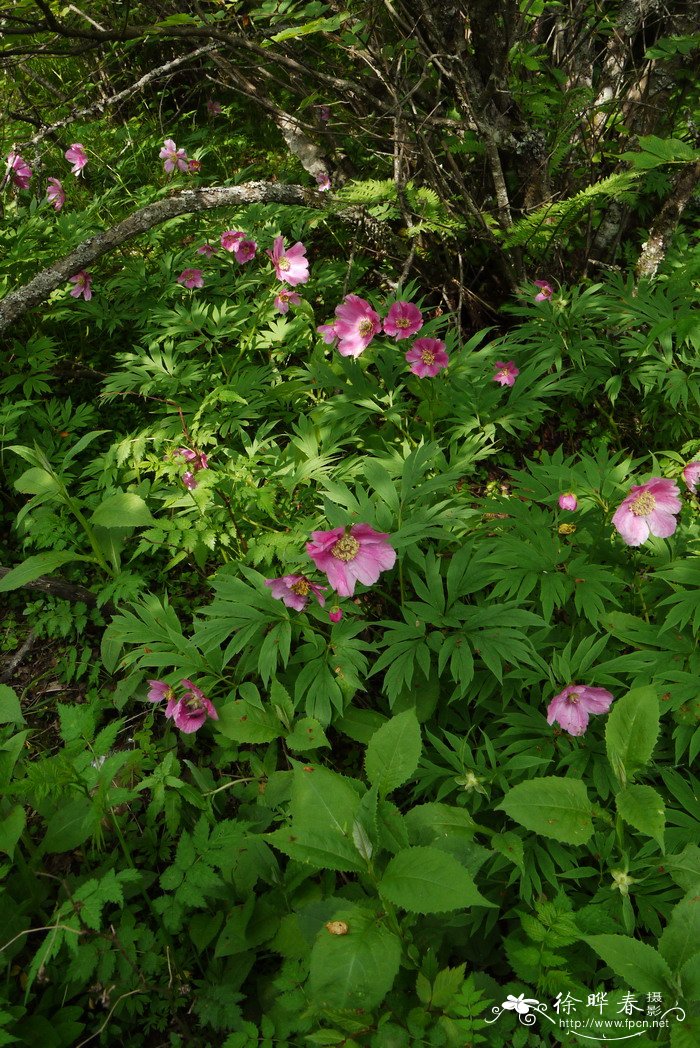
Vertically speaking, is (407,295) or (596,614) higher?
(407,295)

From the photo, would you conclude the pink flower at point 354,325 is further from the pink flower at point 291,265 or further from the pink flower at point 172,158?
the pink flower at point 172,158

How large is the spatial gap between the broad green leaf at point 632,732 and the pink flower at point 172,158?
4.26m

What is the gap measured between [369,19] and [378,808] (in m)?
3.11

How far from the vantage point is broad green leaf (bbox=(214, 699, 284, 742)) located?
1.82 metres

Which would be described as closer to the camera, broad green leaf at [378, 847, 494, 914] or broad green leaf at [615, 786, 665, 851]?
broad green leaf at [378, 847, 494, 914]

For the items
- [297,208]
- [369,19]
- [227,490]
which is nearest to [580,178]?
[369,19]

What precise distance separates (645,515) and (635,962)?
1.12 meters

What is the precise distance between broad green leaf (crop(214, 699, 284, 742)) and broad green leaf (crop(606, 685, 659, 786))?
92 centimetres

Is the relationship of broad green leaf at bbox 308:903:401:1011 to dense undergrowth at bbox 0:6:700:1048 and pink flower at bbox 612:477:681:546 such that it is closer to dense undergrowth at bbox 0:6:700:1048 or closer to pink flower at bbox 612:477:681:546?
dense undergrowth at bbox 0:6:700:1048

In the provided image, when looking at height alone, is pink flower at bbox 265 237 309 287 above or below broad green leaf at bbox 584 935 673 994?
above

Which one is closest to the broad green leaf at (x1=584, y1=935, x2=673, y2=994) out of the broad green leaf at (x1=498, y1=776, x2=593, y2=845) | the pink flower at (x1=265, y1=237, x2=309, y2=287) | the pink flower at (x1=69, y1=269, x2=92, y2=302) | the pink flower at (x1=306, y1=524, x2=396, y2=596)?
the broad green leaf at (x1=498, y1=776, x2=593, y2=845)

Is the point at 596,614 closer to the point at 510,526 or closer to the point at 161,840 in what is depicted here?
the point at 510,526

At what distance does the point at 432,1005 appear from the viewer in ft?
4.26

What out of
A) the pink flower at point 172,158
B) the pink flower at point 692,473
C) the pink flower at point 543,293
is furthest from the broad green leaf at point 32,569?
the pink flower at point 172,158
